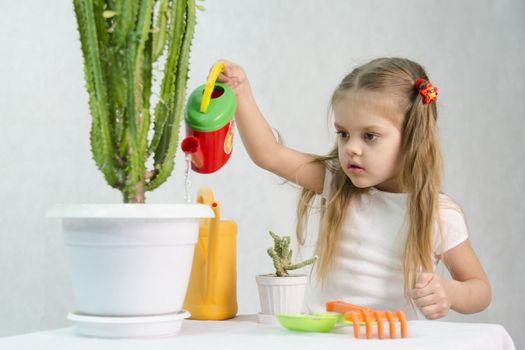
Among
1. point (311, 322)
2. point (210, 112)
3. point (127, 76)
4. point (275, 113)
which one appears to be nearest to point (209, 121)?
point (210, 112)

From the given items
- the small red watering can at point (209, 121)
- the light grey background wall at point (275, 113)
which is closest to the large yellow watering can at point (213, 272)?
the small red watering can at point (209, 121)

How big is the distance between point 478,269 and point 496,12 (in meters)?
2.12

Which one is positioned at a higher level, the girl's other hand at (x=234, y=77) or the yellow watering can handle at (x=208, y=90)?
the girl's other hand at (x=234, y=77)

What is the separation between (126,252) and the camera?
90cm

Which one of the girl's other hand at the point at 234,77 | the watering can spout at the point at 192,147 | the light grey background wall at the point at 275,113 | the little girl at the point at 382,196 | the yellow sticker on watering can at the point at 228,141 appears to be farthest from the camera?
the light grey background wall at the point at 275,113

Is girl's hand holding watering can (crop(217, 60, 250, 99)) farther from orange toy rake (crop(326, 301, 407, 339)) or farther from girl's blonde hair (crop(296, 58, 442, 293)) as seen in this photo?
orange toy rake (crop(326, 301, 407, 339))

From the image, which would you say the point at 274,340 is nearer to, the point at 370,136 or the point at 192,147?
the point at 192,147

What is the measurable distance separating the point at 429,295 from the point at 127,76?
58 centimetres

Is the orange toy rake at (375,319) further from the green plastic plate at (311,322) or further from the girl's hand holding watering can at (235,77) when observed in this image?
the girl's hand holding watering can at (235,77)

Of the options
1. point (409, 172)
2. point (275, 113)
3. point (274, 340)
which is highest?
point (275, 113)

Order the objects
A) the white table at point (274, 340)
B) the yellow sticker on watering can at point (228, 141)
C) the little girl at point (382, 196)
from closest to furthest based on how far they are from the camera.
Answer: the white table at point (274, 340) < the yellow sticker on watering can at point (228, 141) < the little girl at point (382, 196)

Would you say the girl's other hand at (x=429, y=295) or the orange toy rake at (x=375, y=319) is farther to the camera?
the girl's other hand at (x=429, y=295)

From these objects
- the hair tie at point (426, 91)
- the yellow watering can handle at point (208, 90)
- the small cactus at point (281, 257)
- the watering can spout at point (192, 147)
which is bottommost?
the small cactus at point (281, 257)

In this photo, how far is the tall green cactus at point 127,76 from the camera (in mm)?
938
